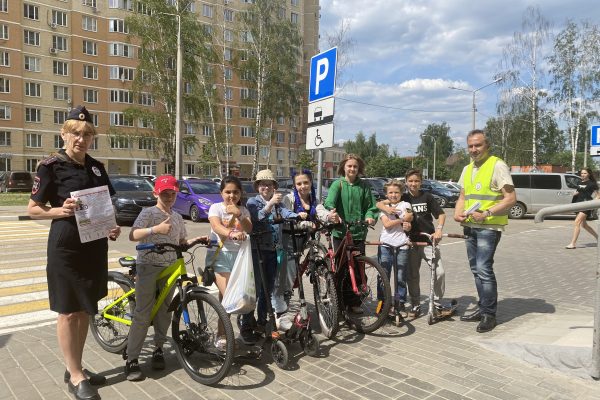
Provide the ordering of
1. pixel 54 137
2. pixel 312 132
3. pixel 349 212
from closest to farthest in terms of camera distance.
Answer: pixel 349 212, pixel 312 132, pixel 54 137

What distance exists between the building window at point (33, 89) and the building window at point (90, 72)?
4.96m

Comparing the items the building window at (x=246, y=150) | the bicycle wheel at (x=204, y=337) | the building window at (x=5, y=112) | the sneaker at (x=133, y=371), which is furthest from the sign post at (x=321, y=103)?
the building window at (x=246, y=150)

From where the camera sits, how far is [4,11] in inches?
1804

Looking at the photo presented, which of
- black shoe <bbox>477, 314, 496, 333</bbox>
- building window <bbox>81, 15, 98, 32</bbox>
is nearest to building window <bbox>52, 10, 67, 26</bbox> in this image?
building window <bbox>81, 15, 98, 32</bbox>

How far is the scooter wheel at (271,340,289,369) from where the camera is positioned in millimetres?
3814

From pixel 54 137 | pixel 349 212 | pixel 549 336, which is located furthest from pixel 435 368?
pixel 54 137

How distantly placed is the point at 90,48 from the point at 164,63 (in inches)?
856

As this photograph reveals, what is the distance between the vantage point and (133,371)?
3.65 m

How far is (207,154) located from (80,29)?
23.8m

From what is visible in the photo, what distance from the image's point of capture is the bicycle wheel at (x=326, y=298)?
4.41 metres

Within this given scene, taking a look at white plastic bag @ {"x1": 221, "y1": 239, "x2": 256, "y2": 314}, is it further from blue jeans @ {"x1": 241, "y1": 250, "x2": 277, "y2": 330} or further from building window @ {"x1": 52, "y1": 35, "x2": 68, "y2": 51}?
building window @ {"x1": 52, "y1": 35, "x2": 68, "y2": 51}

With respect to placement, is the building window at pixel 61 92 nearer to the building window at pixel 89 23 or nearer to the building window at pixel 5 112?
the building window at pixel 5 112

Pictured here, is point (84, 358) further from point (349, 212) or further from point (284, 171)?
point (284, 171)

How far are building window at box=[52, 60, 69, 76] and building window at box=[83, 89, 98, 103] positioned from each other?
274 cm
